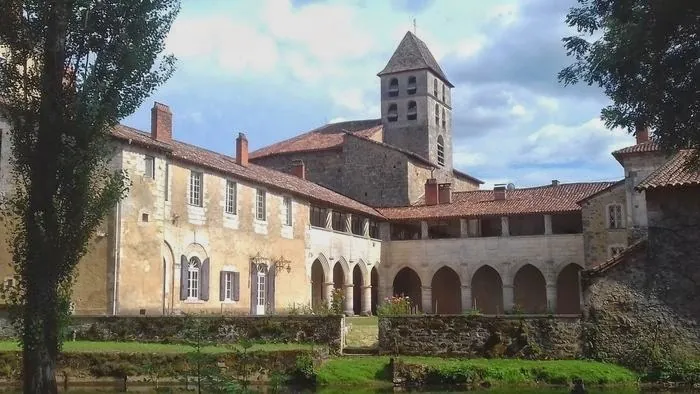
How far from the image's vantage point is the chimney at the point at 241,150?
3225 cm

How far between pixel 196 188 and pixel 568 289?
20522mm

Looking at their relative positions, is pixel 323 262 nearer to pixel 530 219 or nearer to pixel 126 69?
pixel 530 219

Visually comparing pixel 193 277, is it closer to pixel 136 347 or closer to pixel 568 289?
pixel 136 347

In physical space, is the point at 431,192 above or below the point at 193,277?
above

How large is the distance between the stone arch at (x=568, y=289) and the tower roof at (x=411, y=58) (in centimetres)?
1958

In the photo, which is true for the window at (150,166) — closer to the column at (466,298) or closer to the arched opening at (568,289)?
the column at (466,298)

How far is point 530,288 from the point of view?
39.9m

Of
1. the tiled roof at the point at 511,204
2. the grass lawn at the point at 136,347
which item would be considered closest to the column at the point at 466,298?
the tiled roof at the point at 511,204

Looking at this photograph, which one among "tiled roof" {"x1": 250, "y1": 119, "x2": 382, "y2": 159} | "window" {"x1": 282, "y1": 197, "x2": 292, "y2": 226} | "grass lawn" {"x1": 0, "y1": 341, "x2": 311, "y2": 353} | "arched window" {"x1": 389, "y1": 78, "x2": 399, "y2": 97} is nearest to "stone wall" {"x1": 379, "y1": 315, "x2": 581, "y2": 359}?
"grass lawn" {"x1": 0, "y1": 341, "x2": 311, "y2": 353}

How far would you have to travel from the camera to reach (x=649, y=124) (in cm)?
1158

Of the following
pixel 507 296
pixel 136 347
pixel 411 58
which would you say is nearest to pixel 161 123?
pixel 136 347

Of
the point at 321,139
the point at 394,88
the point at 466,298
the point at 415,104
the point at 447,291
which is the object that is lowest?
the point at 466,298

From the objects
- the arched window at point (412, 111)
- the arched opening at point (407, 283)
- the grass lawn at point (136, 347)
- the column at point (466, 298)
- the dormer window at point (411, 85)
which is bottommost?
the grass lawn at point (136, 347)

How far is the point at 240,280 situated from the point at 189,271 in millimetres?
3051
